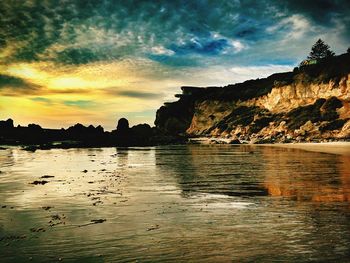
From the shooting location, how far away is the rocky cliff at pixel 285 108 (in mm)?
88688

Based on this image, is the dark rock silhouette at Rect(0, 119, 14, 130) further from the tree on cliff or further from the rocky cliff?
the tree on cliff

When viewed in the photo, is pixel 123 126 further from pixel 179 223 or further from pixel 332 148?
pixel 179 223

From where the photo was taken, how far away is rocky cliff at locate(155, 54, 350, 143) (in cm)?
8869

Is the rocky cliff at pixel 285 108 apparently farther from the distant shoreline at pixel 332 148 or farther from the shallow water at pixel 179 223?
the shallow water at pixel 179 223

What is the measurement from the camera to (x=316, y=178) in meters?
19.6

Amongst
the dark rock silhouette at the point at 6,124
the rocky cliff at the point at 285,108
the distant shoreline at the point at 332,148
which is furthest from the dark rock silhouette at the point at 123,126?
the distant shoreline at the point at 332,148

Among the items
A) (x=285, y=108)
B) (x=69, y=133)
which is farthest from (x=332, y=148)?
(x=69, y=133)

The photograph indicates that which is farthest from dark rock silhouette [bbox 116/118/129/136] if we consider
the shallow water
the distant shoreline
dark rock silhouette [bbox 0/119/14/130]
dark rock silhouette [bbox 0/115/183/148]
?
the shallow water

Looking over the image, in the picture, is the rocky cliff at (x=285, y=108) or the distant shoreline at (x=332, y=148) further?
the rocky cliff at (x=285, y=108)

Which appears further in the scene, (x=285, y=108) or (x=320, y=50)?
(x=320, y=50)

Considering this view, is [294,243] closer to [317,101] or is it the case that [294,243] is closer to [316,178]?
[316,178]

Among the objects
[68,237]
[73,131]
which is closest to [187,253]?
[68,237]

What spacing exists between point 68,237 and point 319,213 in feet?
23.6

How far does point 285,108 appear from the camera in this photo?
116m
